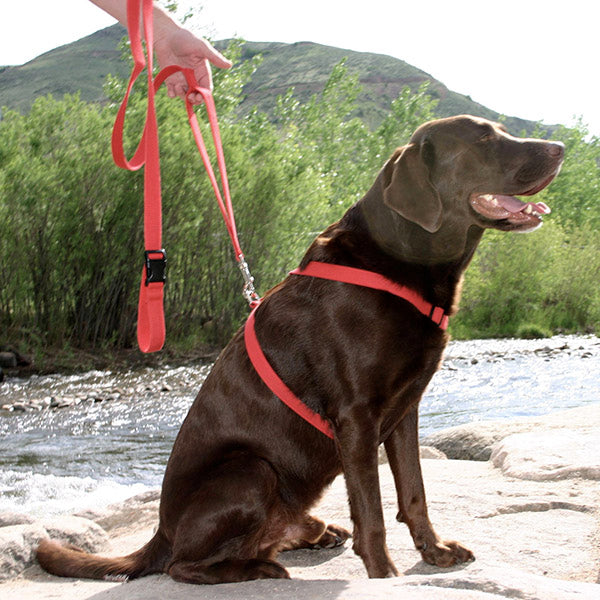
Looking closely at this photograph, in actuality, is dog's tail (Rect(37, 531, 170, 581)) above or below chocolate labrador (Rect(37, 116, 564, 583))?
below

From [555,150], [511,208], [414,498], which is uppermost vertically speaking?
[555,150]

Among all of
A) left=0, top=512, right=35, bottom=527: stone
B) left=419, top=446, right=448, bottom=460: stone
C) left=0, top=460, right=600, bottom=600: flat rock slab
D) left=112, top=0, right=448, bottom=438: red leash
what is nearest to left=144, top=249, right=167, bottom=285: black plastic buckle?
left=112, top=0, right=448, bottom=438: red leash

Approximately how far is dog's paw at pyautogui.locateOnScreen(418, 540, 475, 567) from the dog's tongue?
144cm

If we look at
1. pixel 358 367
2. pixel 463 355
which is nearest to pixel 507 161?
pixel 358 367

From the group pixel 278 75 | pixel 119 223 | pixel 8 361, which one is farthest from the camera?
pixel 278 75

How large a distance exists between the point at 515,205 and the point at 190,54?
1753 mm

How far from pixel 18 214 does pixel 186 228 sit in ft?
13.1

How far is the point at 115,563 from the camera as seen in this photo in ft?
9.81

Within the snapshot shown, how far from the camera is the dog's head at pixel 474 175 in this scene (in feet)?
9.86

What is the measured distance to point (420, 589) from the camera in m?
2.25

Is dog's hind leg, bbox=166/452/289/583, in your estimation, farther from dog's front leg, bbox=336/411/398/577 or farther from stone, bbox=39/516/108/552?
stone, bbox=39/516/108/552

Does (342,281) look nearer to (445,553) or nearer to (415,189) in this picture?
(415,189)

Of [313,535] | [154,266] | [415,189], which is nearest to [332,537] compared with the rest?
[313,535]

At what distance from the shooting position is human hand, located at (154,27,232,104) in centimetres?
353
